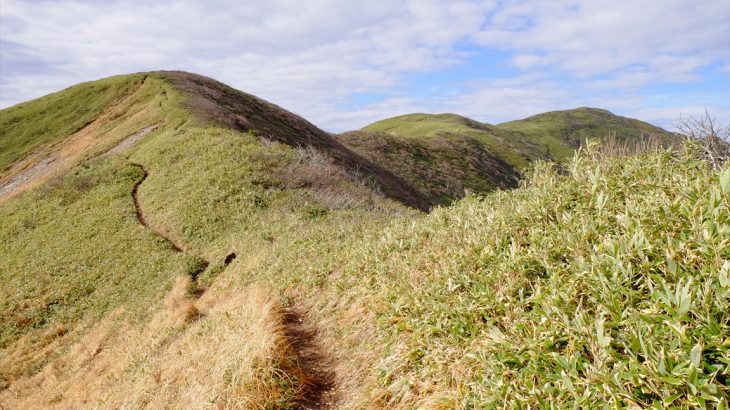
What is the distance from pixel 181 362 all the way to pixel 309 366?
109 inches

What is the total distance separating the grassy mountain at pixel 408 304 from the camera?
411 cm

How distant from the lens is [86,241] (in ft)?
85.5

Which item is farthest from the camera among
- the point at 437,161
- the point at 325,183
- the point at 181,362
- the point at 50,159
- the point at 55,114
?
the point at 437,161

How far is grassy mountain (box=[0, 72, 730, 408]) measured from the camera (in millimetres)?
4113

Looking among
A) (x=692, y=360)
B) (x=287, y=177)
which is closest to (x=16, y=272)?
(x=287, y=177)

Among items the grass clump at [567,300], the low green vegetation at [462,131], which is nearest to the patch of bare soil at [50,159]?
the grass clump at [567,300]

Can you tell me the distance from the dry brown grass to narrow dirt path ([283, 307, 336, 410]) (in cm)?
15

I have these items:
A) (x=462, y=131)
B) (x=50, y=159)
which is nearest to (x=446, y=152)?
(x=462, y=131)

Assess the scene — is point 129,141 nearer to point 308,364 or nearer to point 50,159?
point 50,159

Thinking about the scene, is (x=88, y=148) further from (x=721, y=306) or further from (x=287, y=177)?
(x=721, y=306)

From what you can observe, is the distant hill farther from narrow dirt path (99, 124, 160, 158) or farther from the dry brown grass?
the dry brown grass

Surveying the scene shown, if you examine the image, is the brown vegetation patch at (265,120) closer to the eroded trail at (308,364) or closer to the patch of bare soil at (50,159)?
the patch of bare soil at (50,159)

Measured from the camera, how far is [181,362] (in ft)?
29.5

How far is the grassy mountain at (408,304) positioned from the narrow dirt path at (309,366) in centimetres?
4
